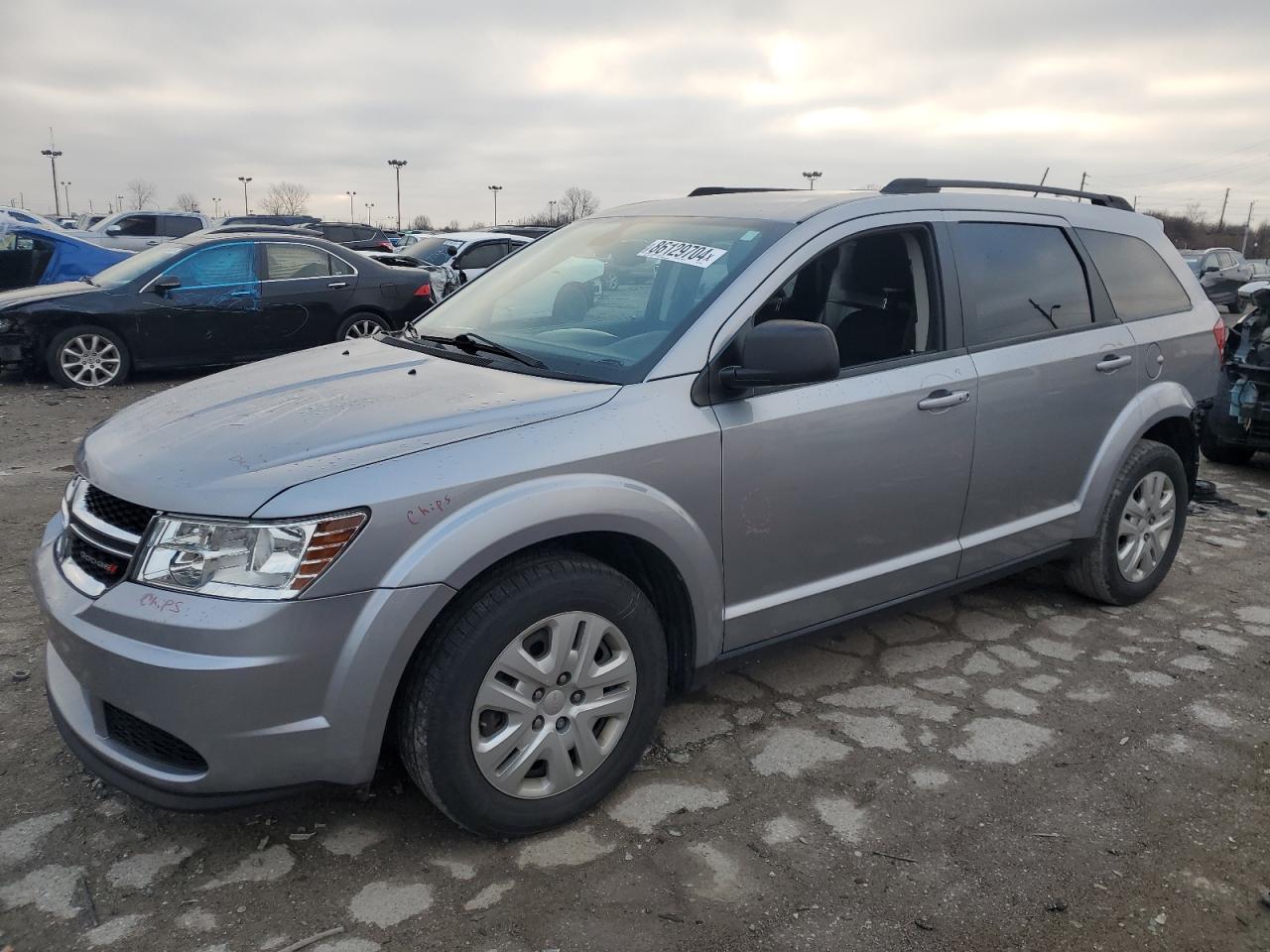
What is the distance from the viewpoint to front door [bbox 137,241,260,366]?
966cm

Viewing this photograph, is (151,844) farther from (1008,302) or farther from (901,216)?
(1008,302)

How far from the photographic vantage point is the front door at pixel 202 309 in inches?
380

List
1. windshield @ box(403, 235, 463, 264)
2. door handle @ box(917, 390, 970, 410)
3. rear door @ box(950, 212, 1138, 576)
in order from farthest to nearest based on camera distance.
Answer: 1. windshield @ box(403, 235, 463, 264)
2. rear door @ box(950, 212, 1138, 576)
3. door handle @ box(917, 390, 970, 410)

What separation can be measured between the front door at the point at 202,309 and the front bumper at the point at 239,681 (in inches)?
320

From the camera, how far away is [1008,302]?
3787mm

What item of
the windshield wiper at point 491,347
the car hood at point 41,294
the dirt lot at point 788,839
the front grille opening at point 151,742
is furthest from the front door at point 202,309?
the front grille opening at point 151,742

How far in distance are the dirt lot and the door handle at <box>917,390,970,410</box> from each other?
107 centimetres

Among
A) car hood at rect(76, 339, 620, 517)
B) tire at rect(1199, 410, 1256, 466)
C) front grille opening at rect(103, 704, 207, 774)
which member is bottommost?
tire at rect(1199, 410, 1256, 466)

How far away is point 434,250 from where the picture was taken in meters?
16.5

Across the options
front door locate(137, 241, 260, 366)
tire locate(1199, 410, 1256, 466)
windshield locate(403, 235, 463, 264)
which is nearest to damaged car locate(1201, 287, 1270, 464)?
tire locate(1199, 410, 1256, 466)

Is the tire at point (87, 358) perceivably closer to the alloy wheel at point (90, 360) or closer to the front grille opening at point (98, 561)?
the alloy wheel at point (90, 360)

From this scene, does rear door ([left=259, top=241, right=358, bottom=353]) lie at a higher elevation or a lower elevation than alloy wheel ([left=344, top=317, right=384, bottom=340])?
higher

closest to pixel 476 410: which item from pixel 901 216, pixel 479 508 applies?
pixel 479 508

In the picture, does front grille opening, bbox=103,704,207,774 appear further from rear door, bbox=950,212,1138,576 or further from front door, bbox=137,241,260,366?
front door, bbox=137,241,260,366
